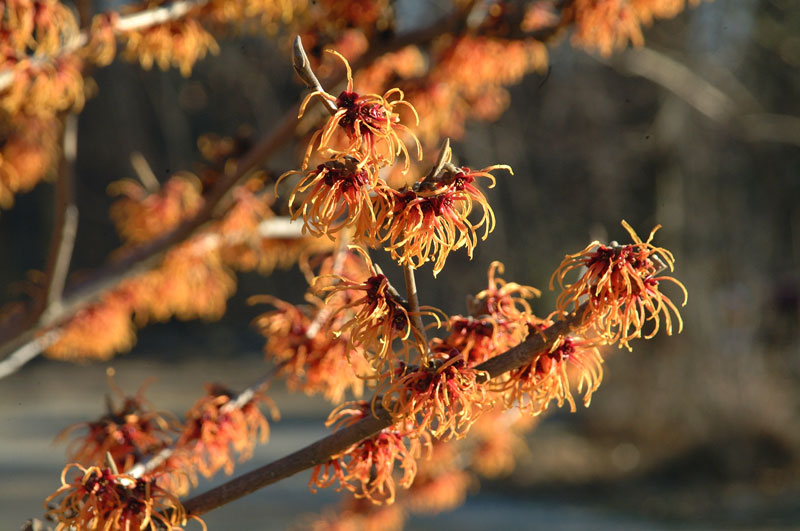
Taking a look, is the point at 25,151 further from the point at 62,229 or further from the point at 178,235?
the point at 178,235

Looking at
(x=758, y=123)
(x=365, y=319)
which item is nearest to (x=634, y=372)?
(x=758, y=123)

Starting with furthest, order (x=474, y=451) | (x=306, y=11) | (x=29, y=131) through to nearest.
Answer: (x=474, y=451)
(x=29, y=131)
(x=306, y=11)

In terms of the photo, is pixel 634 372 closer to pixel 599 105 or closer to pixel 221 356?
pixel 599 105

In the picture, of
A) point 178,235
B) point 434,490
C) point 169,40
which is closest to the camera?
point 169,40

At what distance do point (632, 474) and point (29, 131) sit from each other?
655cm

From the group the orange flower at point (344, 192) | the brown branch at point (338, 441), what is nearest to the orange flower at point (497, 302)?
the brown branch at point (338, 441)

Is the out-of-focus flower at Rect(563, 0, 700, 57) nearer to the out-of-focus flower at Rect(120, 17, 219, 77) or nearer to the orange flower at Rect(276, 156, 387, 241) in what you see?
the out-of-focus flower at Rect(120, 17, 219, 77)

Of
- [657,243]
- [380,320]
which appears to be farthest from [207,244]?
[657,243]

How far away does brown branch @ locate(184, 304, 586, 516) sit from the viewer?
3.97 feet

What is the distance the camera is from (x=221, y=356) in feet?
45.4

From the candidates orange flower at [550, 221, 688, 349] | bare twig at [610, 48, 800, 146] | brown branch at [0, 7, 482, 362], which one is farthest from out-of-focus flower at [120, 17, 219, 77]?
bare twig at [610, 48, 800, 146]

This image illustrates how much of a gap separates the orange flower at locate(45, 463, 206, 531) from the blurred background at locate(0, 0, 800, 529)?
5.74 m

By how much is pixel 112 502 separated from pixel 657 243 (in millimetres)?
7562

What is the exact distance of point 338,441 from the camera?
130cm
